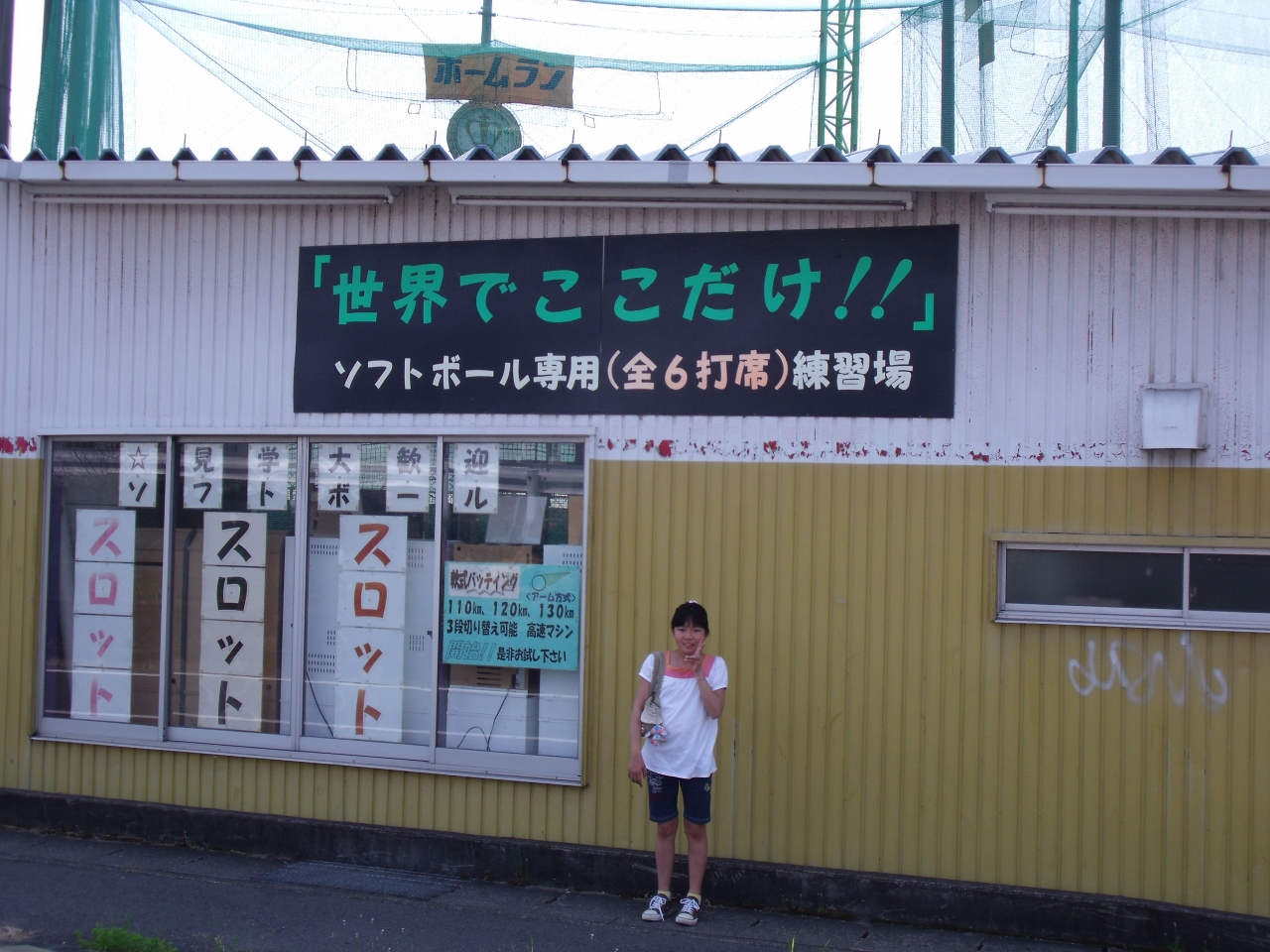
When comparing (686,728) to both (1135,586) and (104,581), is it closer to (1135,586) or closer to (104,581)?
(1135,586)

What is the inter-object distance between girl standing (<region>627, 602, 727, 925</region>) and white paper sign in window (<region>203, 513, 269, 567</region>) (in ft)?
9.79

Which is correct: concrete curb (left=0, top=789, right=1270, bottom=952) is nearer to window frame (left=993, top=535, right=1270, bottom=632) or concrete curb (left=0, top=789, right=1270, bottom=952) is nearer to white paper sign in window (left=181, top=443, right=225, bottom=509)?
window frame (left=993, top=535, right=1270, bottom=632)

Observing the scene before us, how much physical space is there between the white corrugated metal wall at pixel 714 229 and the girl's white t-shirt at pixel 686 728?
52.8 inches

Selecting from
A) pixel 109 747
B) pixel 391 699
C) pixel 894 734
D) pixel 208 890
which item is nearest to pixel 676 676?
pixel 894 734

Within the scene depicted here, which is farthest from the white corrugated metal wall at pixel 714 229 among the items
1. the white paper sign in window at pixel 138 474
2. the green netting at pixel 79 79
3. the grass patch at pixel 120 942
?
the grass patch at pixel 120 942

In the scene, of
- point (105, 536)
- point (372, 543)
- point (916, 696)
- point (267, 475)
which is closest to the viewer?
point (916, 696)

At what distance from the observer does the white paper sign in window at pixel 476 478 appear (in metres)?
6.85

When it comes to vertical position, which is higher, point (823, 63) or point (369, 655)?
point (823, 63)

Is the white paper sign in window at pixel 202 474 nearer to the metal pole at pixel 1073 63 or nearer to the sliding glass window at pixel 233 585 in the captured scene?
the sliding glass window at pixel 233 585

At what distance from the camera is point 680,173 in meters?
6.08

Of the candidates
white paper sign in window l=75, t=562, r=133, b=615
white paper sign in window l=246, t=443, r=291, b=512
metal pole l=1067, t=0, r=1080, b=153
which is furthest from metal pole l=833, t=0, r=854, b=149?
white paper sign in window l=75, t=562, r=133, b=615

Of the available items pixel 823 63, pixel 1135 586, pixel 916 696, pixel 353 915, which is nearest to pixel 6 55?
pixel 823 63

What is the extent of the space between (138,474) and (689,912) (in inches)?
185

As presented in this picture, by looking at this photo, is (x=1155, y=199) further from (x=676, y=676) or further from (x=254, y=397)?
(x=254, y=397)
